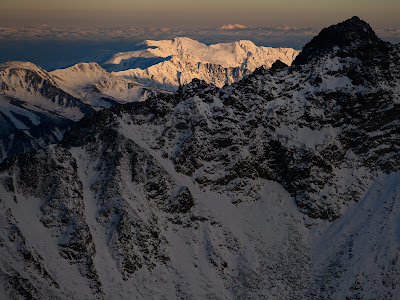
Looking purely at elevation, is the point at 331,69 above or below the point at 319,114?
above

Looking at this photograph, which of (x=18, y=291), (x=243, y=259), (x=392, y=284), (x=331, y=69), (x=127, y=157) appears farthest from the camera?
(x=331, y=69)

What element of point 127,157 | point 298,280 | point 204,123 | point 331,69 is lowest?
point 298,280

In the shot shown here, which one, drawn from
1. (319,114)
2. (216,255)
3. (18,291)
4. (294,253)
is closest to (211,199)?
(216,255)

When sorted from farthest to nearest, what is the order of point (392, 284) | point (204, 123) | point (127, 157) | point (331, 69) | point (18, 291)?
point (331, 69) < point (204, 123) < point (127, 157) < point (392, 284) < point (18, 291)

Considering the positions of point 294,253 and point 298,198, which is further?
point 298,198

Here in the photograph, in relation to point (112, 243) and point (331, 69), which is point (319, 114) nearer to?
point (331, 69)

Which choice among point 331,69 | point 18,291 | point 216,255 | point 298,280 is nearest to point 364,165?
point 331,69
